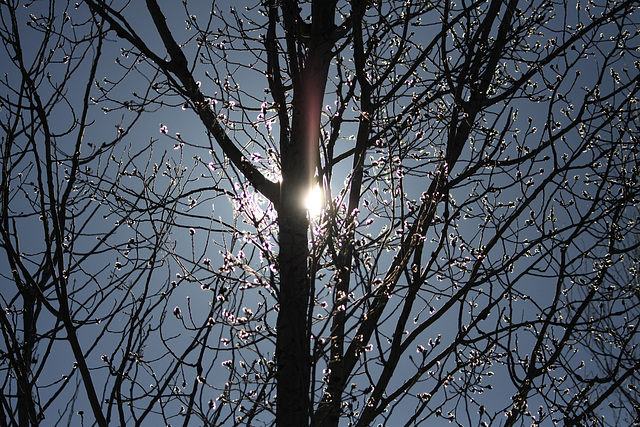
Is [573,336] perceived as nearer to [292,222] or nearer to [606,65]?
[606,65]

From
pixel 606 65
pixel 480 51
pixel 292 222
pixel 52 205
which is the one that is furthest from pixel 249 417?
pixel 606 65

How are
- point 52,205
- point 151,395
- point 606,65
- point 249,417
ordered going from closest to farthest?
1. point 52,205
2. point 249,417
3. point 151,395
4. point 606,65

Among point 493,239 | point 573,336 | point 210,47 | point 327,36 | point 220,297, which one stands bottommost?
point 220,297

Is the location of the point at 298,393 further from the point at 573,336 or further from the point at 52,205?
the point at 573,336

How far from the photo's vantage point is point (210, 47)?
11.7 ft

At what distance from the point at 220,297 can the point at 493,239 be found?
1734mm

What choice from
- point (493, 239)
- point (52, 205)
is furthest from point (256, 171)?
point (493, 239)

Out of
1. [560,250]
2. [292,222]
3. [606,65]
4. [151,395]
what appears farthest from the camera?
[606,65]

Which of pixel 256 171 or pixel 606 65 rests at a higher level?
pixel 606 65

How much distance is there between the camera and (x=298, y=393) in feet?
7.89

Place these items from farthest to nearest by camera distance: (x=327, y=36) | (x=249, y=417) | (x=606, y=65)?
(x=606, y=65)
(x=327, y=36)
(x=249, y=417)

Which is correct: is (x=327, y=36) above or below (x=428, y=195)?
above

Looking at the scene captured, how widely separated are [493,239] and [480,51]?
4.51 ft

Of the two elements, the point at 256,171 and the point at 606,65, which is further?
the point at 606,65
